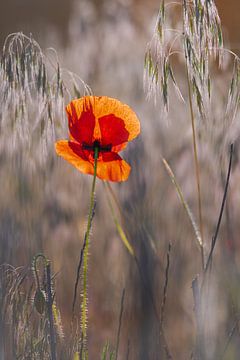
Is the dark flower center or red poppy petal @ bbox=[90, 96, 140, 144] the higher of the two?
red poppy petal @ bbox=[90, 96, 140, 144]

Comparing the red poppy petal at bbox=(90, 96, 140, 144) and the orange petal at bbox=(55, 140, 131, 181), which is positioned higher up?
the red poppy petal at bbox=(90, 96, 140, 144)

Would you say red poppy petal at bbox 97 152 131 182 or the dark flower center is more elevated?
the dark flower center

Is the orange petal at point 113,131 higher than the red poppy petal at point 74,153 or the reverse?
higher

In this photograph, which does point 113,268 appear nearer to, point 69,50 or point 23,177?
point 23,177

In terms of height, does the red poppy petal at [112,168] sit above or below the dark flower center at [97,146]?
below
